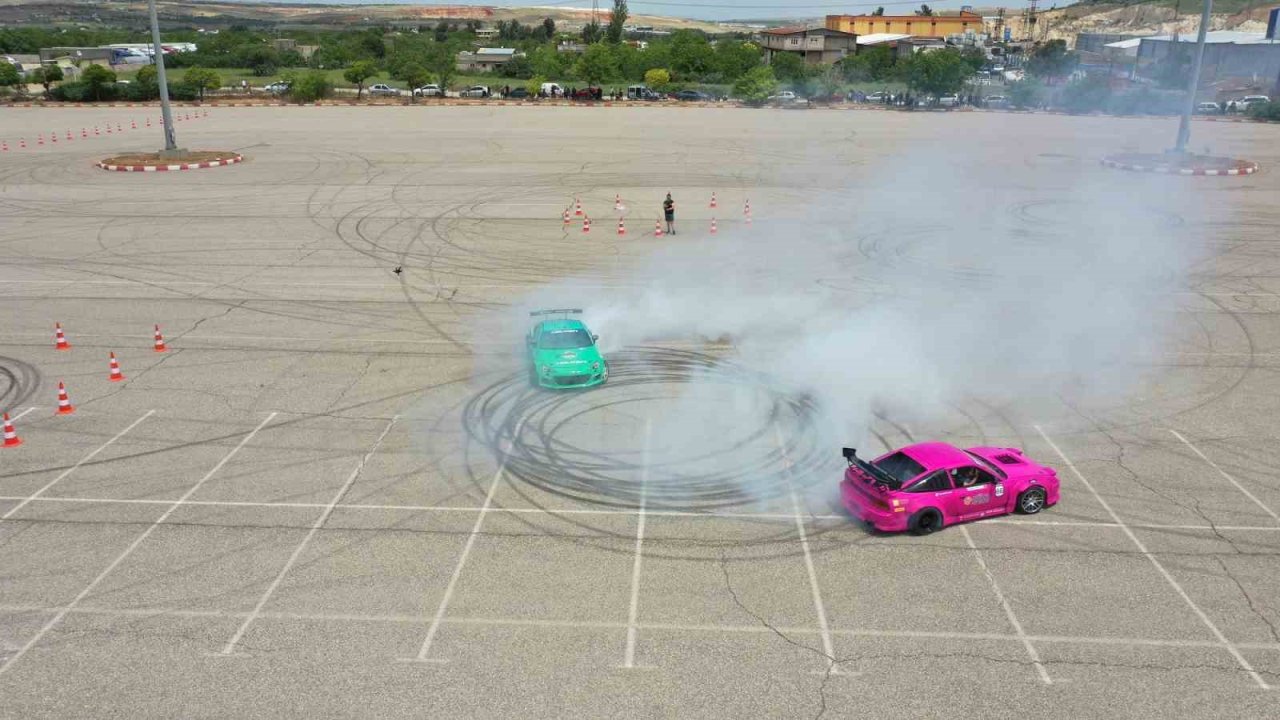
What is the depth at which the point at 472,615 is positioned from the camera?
37.1 feet

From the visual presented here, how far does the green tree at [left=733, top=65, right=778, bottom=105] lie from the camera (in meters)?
86.1

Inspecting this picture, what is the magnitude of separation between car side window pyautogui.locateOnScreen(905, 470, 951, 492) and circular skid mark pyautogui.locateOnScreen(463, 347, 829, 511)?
209 cm

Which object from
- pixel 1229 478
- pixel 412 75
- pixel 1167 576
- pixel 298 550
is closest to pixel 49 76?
pixel 412 75

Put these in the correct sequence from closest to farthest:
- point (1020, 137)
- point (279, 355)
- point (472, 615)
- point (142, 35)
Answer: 1. point (472, 615)
2. point (279, 355)
3. point (1020, 137)
4. point (142, 35)

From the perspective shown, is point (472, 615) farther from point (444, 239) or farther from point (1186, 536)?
point (444, 239)

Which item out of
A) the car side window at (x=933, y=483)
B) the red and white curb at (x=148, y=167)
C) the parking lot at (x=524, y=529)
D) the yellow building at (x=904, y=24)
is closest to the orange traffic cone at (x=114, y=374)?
the parking lot at (x=524, y=529)

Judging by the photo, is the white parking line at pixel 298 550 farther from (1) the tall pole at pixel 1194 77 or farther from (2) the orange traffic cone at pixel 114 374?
(1) the tall pole at pixel 1194 77

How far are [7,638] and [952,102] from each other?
8896cm

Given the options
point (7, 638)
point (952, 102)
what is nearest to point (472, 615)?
point (7, 638)

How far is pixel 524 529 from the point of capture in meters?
13.2

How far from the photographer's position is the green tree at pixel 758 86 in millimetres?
86062

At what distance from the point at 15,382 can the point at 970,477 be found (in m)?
18.6

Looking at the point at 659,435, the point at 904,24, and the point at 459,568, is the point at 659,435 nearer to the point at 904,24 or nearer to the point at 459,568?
the point at 459,568

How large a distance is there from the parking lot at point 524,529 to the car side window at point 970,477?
2.26 feet
